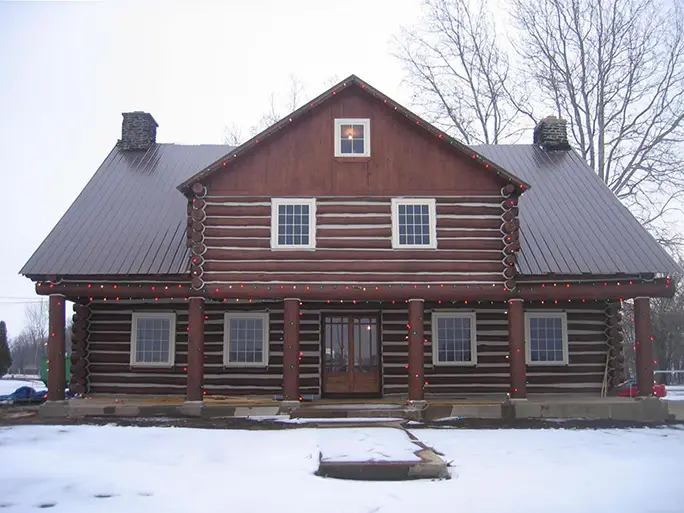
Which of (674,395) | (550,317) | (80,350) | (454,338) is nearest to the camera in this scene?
(80,350)

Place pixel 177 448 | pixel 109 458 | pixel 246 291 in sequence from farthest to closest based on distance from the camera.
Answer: pixel 246 291 < pixel 177 448 < pixel 109 458

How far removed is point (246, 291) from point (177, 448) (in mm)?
5682

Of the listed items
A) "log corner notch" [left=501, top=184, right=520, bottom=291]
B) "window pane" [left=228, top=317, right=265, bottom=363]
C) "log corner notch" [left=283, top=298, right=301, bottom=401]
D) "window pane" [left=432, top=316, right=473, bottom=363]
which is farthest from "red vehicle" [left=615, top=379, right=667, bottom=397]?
"window pane" [left=228, top=317, right=265, bottom=363]

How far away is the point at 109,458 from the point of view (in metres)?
11.0

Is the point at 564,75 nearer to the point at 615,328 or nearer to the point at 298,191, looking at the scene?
the point at 615,328

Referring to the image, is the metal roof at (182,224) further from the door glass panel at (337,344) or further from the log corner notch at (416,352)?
the door glass panel at (337,344)

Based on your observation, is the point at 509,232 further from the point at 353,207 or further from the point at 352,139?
the point at 352,139

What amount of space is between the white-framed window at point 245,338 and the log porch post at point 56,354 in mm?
4297

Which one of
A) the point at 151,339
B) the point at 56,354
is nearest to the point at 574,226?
the point at 151,339

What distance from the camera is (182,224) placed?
65.1ft

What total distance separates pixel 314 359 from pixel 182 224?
17.6 ft

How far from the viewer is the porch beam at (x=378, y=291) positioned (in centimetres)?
1722

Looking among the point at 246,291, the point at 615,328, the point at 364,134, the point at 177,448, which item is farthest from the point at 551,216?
the point at 177,448

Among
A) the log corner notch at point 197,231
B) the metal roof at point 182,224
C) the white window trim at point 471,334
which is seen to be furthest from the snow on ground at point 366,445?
the metal roof at point 182,224
